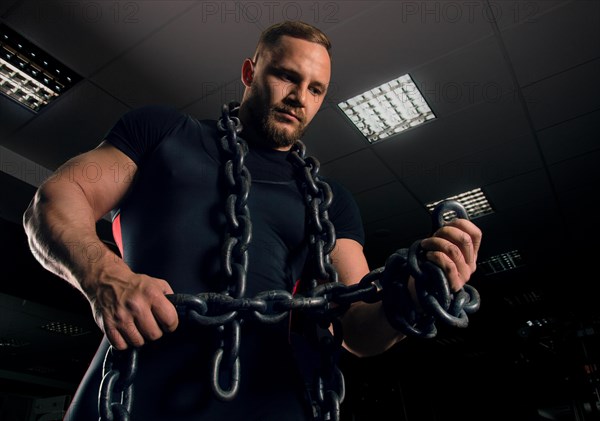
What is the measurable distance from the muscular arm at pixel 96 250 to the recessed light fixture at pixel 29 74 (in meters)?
2.42

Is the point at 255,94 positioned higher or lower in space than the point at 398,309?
higher

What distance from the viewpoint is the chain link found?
642mm

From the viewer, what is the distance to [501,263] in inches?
240

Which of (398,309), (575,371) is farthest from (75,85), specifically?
(575,371)

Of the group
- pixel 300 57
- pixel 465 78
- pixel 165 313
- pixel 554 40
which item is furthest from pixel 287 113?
pixel 554 40

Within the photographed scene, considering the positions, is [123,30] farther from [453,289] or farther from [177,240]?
[453,289]

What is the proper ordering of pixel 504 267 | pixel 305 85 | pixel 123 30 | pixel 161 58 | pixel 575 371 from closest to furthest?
pixel 305 85 → pixel 123 30 → pixel 161 58 → pixel 575 371 → pixel 504 267

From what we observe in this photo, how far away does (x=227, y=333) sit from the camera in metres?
0.71

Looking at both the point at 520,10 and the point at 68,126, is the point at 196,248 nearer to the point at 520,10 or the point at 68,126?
the point at 520,10

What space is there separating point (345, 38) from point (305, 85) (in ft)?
5.87

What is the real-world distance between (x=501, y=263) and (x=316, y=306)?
608cm

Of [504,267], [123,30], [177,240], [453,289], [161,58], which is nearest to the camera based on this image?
[453,289]

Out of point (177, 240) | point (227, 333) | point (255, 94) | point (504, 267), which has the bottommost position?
point (227, 333)

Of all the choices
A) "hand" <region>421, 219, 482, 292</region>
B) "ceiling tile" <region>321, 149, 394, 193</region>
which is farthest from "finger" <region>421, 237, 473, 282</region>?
"ceiling tile" <region>321, 149, 394, 193</region>
